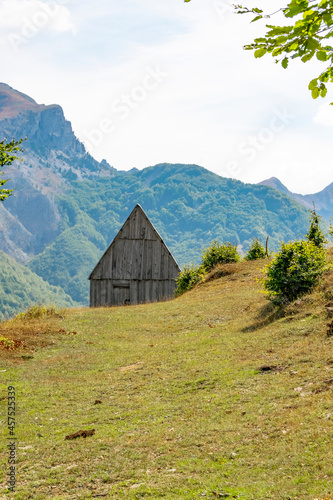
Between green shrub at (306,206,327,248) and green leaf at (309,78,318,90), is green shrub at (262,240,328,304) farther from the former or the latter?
green shrub at (306,206,327,248)

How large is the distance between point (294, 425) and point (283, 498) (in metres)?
2.15

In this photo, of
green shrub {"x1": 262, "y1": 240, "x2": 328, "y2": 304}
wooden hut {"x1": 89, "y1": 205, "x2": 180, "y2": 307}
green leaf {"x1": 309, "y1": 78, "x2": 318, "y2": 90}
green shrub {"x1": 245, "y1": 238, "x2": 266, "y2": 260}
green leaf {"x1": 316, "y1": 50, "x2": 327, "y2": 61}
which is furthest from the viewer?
wooden hut {"x1": 89, "y1": 205, "x2": 180, "y2": 307}

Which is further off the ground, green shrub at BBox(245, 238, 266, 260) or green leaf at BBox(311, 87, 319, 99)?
green leaf at BBox(311, 87, 319, 99)

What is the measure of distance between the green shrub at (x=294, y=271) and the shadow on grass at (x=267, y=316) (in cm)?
44

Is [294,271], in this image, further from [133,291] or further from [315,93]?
[133,291]

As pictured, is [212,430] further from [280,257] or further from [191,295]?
[191,295]

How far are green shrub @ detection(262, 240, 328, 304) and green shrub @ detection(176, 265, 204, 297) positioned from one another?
1527 centimetres

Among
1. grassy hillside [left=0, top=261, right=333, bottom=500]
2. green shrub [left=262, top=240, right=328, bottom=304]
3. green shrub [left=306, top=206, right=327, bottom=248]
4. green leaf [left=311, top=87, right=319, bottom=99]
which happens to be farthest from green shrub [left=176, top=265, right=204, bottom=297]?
green leaf [left=311, top=87, right=319, bottom=99]

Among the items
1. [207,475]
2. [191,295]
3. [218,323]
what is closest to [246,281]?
[191,295]

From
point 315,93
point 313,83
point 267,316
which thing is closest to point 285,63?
point 313,83

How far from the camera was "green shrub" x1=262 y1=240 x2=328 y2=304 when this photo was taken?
56.7ft

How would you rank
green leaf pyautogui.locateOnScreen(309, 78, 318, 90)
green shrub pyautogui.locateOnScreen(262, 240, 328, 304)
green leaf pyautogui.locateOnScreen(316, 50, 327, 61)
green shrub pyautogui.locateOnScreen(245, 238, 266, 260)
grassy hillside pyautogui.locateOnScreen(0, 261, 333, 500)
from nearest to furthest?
1. green leaf pyautogui.locateOnScreen(316, 50, 327, 61)
2. green leaf pyautogui.locateOnScreen(309, 78, 318, 90)
3. grassy hillside pyautogui.locateOnScreen(0, 261, 333, 500)
4. green shrub pyautogui.locateOnScreen(262, 240, 328, 304)
5. green shrub pyautogui.locateOnScreen(245, 238, 266, 260)

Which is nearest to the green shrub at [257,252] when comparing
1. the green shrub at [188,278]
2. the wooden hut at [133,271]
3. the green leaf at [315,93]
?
the green shrub at [188,278]

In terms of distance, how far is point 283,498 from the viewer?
5703mm
